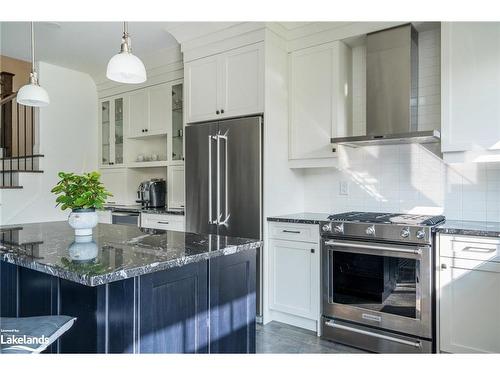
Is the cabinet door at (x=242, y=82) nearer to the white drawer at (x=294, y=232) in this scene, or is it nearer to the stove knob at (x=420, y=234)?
the white drawer at (x=294, y=232)

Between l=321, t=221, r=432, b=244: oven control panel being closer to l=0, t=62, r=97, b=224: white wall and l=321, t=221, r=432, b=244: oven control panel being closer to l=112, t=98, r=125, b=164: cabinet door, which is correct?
l=112, t=98, r=125, b=164: cabinet door

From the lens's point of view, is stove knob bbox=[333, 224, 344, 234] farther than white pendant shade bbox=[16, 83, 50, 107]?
Yes

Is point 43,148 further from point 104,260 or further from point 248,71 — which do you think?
point 104,260

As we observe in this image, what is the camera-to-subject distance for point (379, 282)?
2639 millimetres

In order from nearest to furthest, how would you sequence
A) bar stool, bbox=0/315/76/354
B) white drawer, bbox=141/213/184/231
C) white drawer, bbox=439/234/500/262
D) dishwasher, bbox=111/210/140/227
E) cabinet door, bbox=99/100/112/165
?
bar stool, bbox=0/315/76/354 → white drawer, bbox=439/234/500/262 → white drawer, bbox=141/213/184/231 → dishwasher, bbox=111/210/140/227 → cabinet door, bbox=99/100/112/165

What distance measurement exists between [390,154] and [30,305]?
284 centimetres

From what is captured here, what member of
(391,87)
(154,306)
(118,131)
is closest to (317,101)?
(391,87)

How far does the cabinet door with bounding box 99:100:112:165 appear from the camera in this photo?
507 cm

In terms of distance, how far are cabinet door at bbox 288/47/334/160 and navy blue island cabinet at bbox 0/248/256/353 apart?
5.17 feet

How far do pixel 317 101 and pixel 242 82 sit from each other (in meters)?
0.69

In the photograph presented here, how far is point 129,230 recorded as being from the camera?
236 cm

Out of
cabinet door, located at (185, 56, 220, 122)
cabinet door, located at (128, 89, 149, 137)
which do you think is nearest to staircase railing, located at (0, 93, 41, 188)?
cabinet door, located at (128, 89, 149, 137)

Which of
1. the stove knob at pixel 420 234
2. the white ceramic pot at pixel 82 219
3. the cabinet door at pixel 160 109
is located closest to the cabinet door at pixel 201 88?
the cabinet door at pixel 160 109

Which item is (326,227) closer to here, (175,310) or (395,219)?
(395,219)
